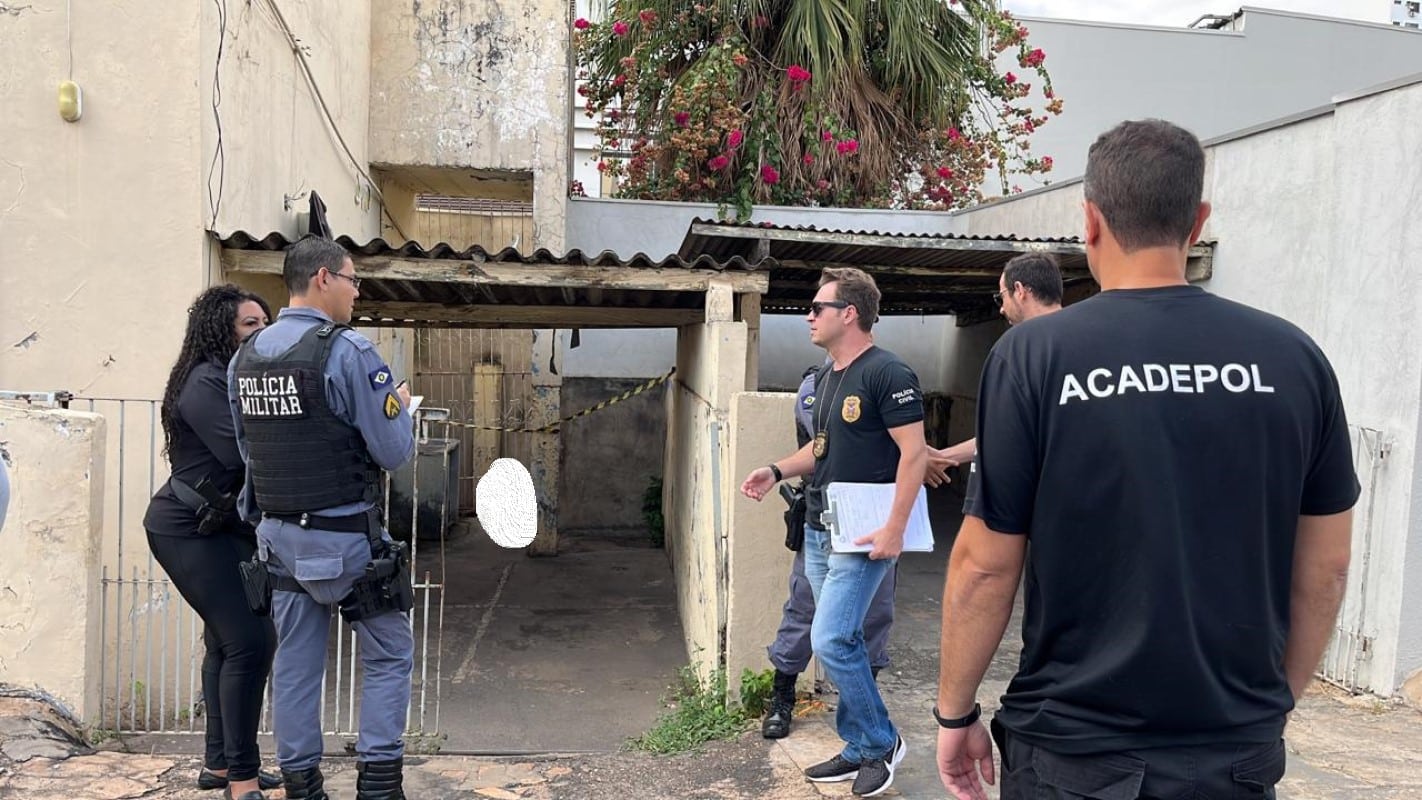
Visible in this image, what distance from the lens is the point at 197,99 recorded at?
5012mm

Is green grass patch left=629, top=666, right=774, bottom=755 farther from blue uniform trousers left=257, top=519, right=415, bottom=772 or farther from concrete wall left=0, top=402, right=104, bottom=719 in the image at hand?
concrete wall left=0, top=402, right=104, bottom=719

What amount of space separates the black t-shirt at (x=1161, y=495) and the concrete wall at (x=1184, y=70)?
13.2m

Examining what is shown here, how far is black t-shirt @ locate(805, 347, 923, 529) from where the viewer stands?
323cm

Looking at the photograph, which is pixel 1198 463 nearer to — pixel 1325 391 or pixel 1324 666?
pixel 1325 391

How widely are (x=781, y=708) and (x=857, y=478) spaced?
1279 mm

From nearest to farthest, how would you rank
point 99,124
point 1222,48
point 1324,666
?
1. point 99,124
2. point 1324,666
3. point 1222,48

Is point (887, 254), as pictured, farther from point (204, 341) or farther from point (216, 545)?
point (216, 545)

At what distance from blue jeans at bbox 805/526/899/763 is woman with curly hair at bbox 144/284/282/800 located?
76.7 inches

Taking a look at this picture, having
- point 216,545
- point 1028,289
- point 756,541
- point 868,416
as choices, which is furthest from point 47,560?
point 1028,289

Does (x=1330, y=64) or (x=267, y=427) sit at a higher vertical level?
(x=1330, y=64)

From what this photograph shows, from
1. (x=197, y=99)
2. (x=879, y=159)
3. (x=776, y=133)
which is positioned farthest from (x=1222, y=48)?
(x=197, y=99)

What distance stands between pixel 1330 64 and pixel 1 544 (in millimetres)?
17115

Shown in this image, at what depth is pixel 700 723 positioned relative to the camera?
4.30 m

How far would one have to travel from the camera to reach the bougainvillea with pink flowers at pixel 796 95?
10.6 meters
